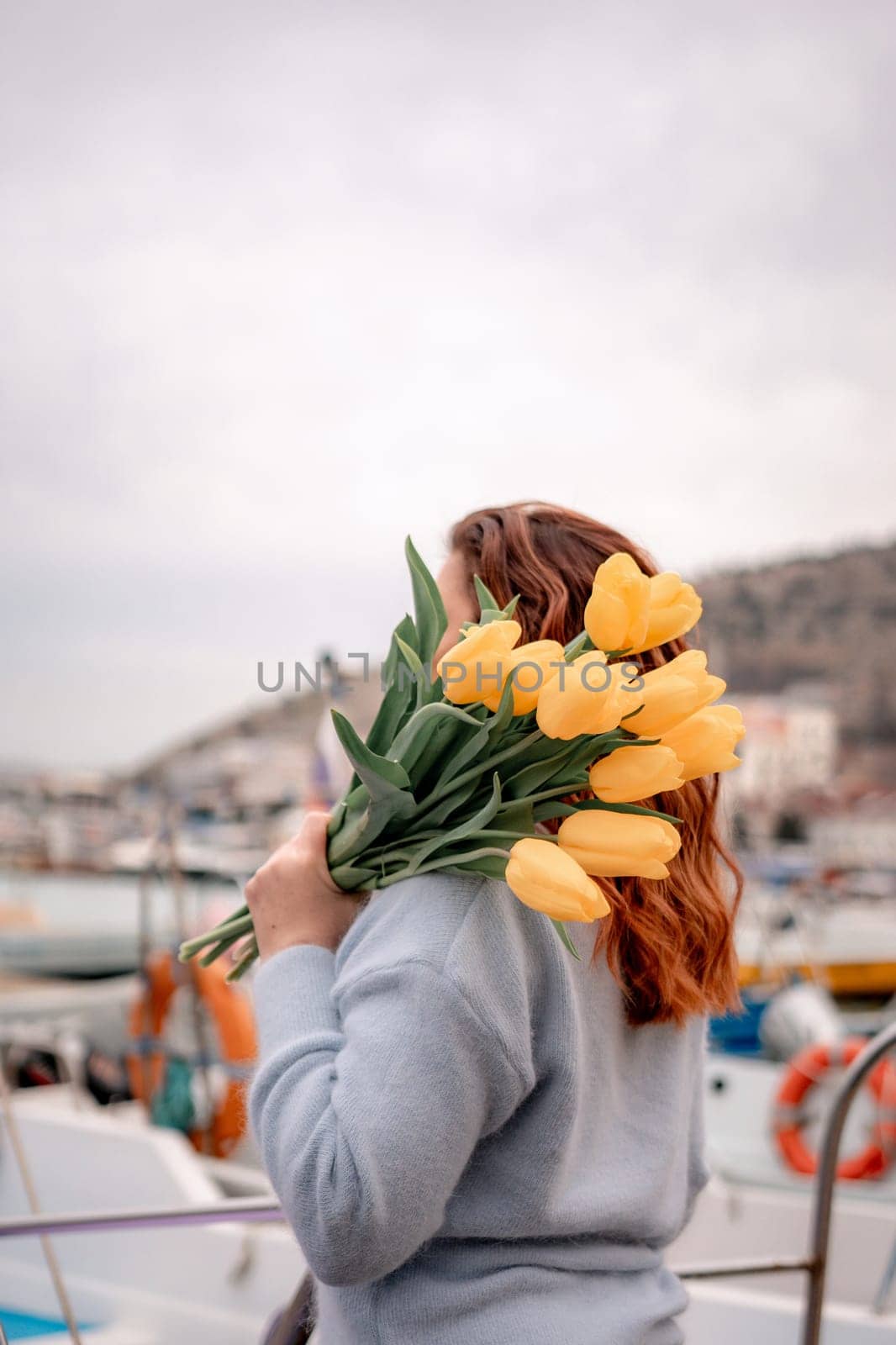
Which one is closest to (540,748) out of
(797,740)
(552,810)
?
(552,810)

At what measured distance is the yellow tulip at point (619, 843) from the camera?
21.4 inches

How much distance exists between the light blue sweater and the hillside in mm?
17300

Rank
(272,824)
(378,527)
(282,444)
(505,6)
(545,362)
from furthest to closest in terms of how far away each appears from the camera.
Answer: (505,6)
(272,824)
(282,444)
(545,362)
(378,527)

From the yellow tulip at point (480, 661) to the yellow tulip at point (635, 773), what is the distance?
69mm

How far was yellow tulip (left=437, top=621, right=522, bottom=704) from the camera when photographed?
552 mm

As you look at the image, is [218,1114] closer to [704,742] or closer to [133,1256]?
[133,1256]

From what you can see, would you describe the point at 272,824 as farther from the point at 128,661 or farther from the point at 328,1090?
the point at 328,1090

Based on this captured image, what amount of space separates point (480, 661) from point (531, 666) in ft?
0.08

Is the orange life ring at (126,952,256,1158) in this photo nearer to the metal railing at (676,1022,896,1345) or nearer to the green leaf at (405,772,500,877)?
the metal railing at (676,1022,896,1345)

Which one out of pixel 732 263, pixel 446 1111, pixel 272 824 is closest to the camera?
pixel 446 1111

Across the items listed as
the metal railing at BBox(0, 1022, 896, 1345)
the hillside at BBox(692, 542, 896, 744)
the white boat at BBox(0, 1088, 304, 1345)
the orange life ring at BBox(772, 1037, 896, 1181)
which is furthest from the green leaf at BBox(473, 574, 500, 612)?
the hillside at BBox(692, 542, 896, 744)

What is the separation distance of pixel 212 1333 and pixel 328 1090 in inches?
88.4

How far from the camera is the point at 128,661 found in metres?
2.28

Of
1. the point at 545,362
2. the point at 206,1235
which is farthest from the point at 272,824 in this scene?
the point at 206,1235
